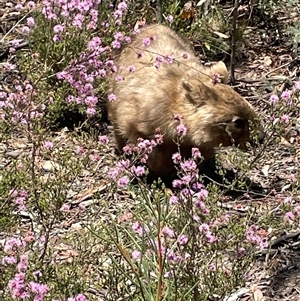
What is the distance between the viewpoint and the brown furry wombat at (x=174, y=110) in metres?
6.33

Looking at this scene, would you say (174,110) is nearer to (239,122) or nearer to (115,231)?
(239,122)

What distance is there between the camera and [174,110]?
639 cm

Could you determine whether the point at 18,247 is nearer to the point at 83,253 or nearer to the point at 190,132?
the point at 83,253

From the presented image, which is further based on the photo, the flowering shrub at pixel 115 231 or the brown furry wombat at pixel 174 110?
the brown furry wombat at pixel 174 110

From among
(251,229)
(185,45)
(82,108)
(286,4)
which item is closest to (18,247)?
(251,229)

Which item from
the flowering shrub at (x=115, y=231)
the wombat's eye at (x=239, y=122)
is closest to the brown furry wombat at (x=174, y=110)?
the wombat's eye at (x=239, y=122)

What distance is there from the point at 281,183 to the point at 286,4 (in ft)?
8.89

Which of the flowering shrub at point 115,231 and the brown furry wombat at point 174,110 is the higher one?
the flowering shrub at point 115,231

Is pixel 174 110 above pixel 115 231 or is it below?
below

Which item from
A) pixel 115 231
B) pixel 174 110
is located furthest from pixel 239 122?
pixel 115 231

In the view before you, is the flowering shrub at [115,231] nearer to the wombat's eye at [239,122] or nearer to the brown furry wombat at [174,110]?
the brown furry wombat at [174,110]

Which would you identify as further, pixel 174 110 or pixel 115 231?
pixel 174 110

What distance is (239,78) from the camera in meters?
8.22

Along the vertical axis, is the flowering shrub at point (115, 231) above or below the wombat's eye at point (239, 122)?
above
